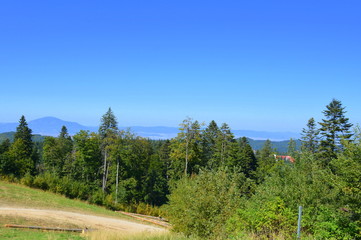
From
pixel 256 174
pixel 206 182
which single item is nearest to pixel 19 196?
pixel 206 182

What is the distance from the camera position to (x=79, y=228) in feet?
71.3

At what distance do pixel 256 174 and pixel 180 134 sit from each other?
2178 cm

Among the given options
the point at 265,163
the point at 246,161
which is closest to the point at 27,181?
the point at 246,161

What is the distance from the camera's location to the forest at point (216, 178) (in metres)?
12.0

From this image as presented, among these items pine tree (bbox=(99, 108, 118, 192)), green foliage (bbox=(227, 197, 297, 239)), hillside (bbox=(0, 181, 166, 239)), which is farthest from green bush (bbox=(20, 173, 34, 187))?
green foliage (bbox=(227, 197, 297, 239))

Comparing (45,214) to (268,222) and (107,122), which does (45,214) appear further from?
(107,122)

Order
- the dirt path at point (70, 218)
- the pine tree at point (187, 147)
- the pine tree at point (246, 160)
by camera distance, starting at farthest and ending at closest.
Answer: the pine tree at point (246, 160) → the pine tree at point (187, 147) → the dirt path at point (70, 218)

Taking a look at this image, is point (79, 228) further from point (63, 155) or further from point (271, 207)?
point (63, 155)

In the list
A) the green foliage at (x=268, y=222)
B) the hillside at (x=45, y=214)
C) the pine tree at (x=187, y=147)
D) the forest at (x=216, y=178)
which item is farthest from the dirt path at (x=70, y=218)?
the pine tree at (x=187, y=147)

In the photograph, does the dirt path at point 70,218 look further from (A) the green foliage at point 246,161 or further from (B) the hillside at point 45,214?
(A) the green foliage at point 246,161

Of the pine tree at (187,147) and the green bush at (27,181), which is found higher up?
the pine tree at (187,147)

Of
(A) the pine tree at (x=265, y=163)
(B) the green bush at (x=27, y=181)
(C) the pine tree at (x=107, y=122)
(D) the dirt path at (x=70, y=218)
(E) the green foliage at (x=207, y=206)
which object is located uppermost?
(C) the pine tree at (x=107, y=122)

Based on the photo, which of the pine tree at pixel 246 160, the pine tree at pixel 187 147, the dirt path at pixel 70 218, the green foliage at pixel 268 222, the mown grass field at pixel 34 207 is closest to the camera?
the green foliage at pixel 268 222

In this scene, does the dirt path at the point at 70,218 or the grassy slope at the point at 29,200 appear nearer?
the dirt path at the point at 70,218
